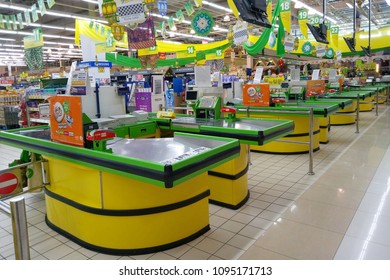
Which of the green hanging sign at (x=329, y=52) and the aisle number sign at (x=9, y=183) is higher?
the green hanging sign at (x=329, y=52)

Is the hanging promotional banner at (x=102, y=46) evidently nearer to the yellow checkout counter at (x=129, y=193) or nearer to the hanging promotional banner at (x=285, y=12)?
the hanging promotional banner at (x=285, y=12)

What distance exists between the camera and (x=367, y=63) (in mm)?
18875

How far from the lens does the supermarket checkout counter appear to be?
8.79 feet

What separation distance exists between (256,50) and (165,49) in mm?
5918

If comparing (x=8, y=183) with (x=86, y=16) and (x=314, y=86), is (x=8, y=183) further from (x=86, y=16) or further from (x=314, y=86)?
(x=86, y=16)

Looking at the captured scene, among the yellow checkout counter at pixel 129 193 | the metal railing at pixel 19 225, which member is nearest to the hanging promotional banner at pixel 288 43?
the yellow checkout counter at pixel 129 193

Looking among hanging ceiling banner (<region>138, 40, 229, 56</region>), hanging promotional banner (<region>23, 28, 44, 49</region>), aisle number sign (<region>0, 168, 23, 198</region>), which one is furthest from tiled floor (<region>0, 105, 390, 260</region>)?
hanging ceiling banner (<region>138, 40, 229, 56</region>)

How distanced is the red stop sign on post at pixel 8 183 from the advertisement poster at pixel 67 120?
2.04ft

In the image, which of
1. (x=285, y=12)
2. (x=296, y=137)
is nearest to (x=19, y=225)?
(x=296, y=137)

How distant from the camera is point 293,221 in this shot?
353 centimetres

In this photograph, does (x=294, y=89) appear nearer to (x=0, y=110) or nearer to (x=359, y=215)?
(x=359, y=215)

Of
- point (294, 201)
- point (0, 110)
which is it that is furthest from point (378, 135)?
point (0, 110)

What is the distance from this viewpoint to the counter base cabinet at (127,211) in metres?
2.81
